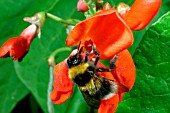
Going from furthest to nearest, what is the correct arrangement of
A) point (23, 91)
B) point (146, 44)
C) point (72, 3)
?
point (23, 91) → point (72, 3) → point (146, 44)

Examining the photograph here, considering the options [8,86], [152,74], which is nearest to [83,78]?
[152,74]

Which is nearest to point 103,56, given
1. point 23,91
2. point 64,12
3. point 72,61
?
point 72,61

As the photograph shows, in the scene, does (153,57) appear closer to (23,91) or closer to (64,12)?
(64,12)

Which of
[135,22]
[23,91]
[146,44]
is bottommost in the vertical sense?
[23,91]

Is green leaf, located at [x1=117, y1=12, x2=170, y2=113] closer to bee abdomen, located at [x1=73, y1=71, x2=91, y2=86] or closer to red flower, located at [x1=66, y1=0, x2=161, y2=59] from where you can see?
red flower, located at [x1=66, y1=0, x2=161, y2=59]

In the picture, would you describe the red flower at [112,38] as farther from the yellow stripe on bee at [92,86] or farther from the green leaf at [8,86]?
the green leaf at [8,86]

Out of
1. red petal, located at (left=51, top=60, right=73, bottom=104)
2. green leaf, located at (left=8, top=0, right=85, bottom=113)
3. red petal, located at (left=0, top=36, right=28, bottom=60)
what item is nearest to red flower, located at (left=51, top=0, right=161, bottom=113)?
red petal, located at (left=51, top=60, right=73, bottom=104)
